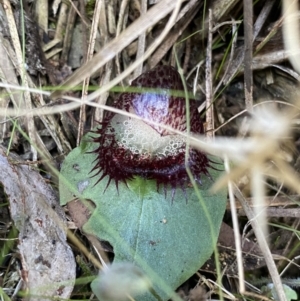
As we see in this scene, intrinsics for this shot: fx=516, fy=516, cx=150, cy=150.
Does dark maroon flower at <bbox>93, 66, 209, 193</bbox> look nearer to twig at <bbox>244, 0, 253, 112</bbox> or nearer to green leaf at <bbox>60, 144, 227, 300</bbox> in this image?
green leaf at <bbox>60, 144, 227, 300</bbox>

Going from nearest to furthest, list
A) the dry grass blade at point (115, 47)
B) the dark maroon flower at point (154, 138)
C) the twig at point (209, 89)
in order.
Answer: the dry grass blade at point (115, 47) < the dark maroon flower at point (154, 138) < the twig at point (209, 89)

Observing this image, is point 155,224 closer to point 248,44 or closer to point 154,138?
point 154,138

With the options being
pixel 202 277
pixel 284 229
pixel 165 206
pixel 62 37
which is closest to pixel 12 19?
pixel 62 37

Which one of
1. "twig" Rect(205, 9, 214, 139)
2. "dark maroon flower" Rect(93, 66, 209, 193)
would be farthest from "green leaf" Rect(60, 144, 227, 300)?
"twig" Rect(205, 9, 214, 139)

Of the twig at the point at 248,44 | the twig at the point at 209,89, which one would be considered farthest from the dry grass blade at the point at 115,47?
the twig at the point at 209,89

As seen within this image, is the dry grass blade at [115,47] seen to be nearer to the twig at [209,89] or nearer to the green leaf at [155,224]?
the green leaf at [155,224]

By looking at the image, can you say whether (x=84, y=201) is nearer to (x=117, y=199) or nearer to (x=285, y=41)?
(x=117, y=199)
